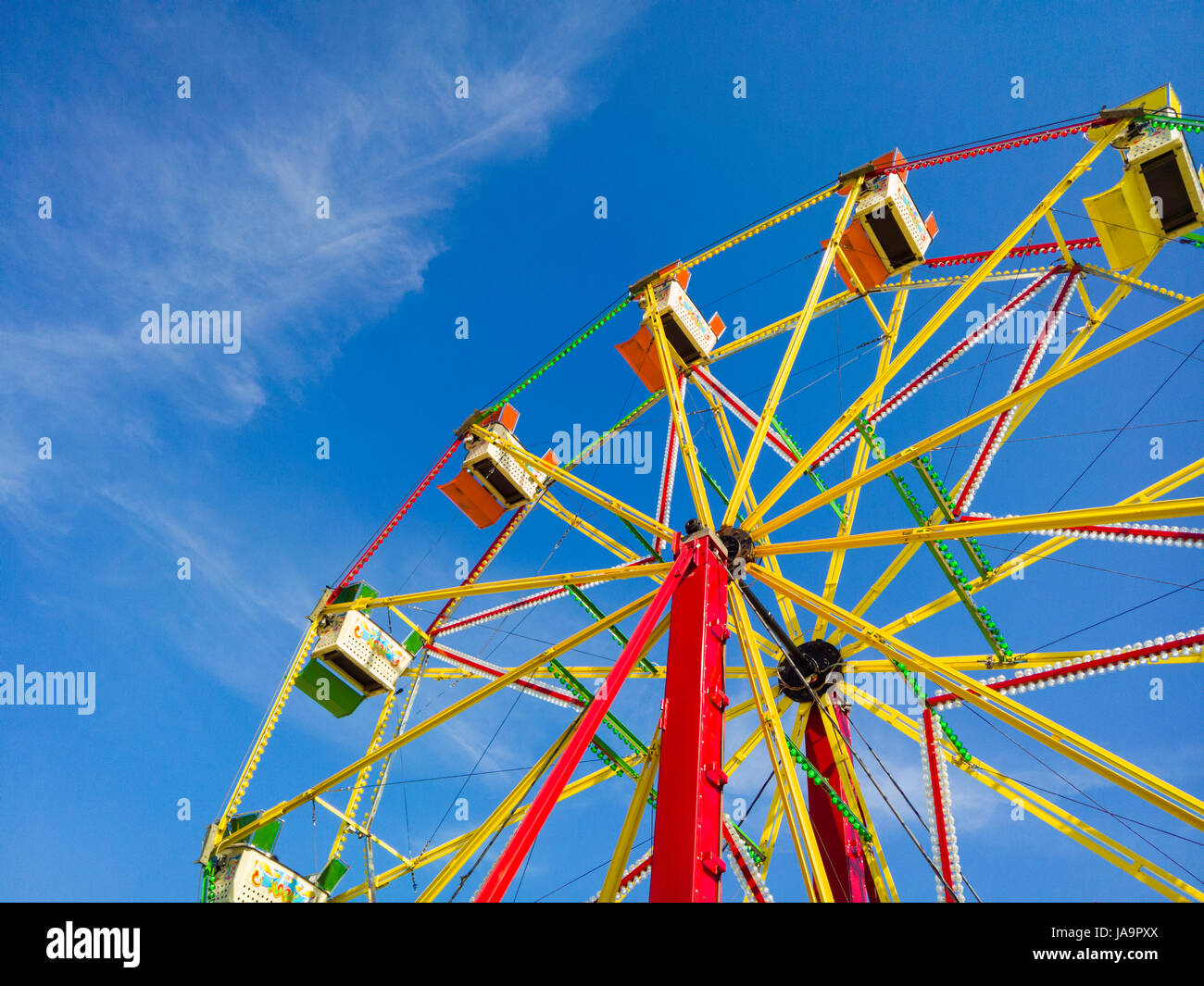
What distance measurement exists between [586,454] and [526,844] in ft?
33.9

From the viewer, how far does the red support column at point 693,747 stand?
8.23m

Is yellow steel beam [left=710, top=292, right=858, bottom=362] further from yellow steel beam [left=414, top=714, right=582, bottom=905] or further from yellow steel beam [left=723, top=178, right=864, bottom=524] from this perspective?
yellow steel beam [left=414, top=714, right=582, bottom=905]

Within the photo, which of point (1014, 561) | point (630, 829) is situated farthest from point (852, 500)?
point (630, 829)

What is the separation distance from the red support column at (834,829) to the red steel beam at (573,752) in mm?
5324

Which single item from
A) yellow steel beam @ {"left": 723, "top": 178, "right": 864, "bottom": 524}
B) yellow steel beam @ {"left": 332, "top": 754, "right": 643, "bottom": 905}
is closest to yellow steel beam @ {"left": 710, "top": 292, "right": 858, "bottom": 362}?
yellow steel beam @ {"left": 723, "top": 178, "right": 864, "bottom": 524}

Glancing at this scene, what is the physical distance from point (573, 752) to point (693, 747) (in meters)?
1.29

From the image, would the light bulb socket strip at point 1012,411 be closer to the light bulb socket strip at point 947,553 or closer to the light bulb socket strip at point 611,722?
the light bulb socket strip at point 947,553

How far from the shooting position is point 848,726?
50.6 feet

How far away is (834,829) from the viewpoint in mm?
14062

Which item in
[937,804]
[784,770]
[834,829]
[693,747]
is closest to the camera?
[693,747]

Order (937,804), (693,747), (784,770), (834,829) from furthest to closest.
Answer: (834,829) → (937,804) → (784,770) → (693,747)

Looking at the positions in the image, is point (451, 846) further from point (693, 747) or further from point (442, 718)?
point (693, 747)
